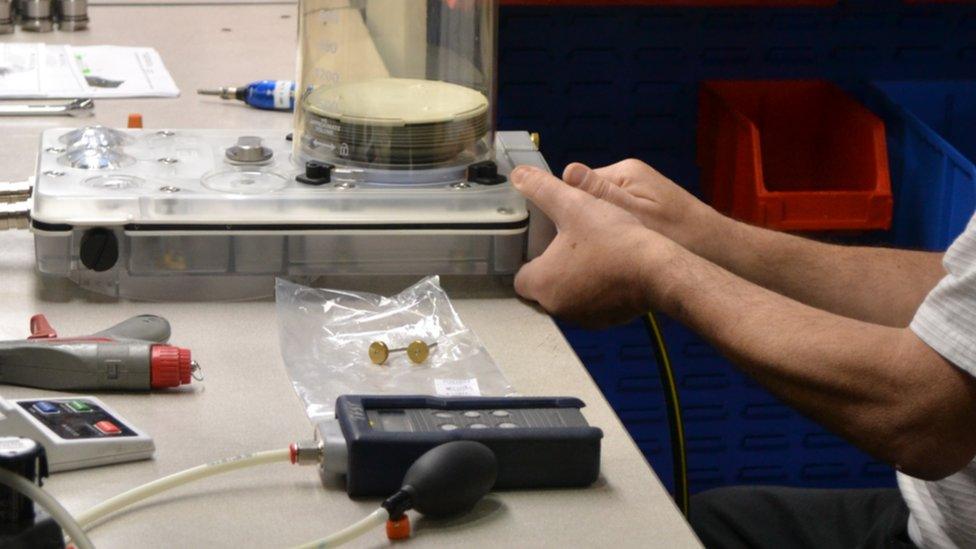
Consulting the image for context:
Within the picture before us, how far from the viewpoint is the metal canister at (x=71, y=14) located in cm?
193

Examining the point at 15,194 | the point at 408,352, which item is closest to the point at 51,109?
the point at 15,194

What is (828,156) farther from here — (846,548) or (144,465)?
(144,465)

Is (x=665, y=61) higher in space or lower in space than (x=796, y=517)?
higher

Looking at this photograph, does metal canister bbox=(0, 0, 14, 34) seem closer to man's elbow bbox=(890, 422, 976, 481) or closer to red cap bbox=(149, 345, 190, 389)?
red cap bbox=(149, 345, 190, 389)

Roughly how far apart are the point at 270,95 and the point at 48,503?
944mm

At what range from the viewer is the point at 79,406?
Result: 34.2 inches

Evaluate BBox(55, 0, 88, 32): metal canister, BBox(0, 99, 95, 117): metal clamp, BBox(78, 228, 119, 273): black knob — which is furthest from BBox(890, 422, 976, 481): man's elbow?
BBox(55, 0, 88, 32): metal canister

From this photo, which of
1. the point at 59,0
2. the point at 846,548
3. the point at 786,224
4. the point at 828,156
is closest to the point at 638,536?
the point at 846,548

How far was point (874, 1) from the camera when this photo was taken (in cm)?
175

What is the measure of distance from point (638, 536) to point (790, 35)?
118 cm

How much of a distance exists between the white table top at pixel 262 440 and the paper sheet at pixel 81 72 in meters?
0.25

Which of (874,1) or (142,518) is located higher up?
(874,1)

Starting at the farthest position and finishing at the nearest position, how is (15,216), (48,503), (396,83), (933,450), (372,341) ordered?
(396,83) → (15,216) → (372,341) → (933,450) → (48,503)

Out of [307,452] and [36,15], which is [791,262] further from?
[36,15]
